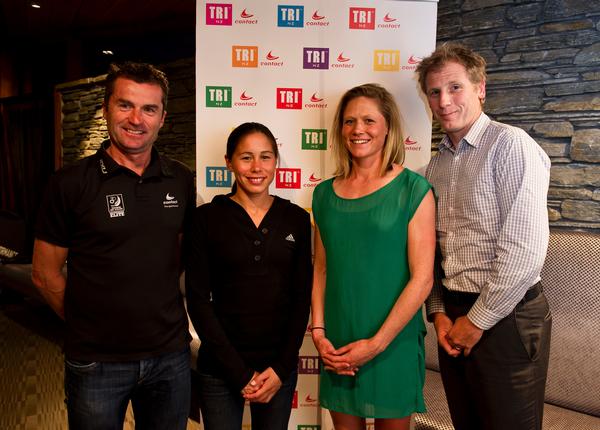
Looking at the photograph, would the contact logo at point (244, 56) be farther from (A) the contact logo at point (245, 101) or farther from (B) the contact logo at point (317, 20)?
(B) the contact logo at point (317, 20)

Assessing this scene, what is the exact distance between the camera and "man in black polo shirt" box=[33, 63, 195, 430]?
142 cm

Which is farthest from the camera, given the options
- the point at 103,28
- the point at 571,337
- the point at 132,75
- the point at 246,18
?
the point at 103,28

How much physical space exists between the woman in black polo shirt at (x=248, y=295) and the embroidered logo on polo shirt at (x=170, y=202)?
0.26 ft

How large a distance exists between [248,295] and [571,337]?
67.2 inches

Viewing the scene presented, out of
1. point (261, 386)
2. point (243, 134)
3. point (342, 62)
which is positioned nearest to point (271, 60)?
point (342, 62)

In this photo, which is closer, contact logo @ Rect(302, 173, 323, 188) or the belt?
the belt

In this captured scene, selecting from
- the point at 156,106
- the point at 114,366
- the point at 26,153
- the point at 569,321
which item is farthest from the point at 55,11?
the point at 569,321

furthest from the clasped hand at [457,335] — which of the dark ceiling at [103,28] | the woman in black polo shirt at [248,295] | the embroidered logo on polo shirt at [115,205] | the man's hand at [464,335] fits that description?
the dark ceiling at [103,28]

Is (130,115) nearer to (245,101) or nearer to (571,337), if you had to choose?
(245,101)

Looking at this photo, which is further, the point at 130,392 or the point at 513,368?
the point at 130,392

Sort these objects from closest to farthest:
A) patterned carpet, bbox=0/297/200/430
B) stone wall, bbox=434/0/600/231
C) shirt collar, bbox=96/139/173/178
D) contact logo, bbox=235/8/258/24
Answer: shirt collar, bbox=96/139/173/178 < contact logo, bbox=235/8/258/24 < stone wall, bbox=434/0/600/231 < patterned carpet, bbox=0/297/200/430

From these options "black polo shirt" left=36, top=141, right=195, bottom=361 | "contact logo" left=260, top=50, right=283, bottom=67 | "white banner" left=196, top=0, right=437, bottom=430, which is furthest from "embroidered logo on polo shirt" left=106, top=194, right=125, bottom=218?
"contact logo" left=260, top=50, right=283, bottom=67

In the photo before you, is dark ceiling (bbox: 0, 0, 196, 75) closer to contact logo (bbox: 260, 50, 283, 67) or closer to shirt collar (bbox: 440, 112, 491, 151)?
contact logo (bbox: 260, 50, 283, 67)

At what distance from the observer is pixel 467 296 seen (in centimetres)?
148
